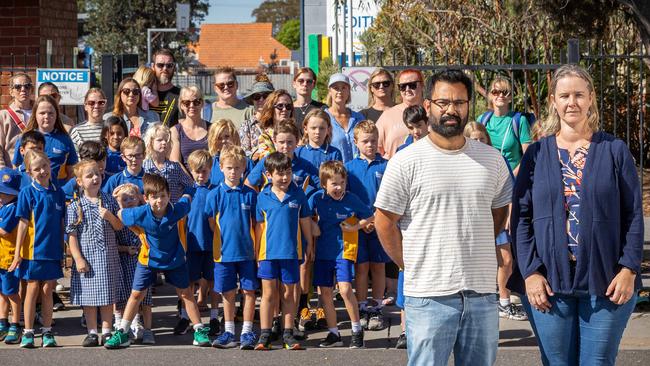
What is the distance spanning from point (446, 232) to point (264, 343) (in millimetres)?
3246

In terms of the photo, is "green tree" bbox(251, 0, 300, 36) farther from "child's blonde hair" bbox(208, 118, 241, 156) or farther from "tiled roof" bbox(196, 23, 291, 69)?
"child's blonde hair" bbox(208, 118, 241, 156)

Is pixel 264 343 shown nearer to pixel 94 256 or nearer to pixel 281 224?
pixel 281 224

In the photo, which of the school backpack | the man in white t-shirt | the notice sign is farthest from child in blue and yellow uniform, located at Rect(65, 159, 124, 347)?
the man in white t-shirt

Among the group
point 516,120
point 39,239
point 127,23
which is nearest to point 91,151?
point 39,239

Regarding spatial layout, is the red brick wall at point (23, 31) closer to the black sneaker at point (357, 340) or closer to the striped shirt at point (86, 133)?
the striped shirt at point (86, 133)

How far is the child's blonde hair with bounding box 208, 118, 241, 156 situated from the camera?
8.16m

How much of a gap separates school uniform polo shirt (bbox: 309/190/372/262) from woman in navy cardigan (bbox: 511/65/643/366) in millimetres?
3184

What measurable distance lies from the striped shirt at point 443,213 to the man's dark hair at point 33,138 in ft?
14.1

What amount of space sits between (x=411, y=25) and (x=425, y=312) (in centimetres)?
1462

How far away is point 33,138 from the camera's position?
813cm

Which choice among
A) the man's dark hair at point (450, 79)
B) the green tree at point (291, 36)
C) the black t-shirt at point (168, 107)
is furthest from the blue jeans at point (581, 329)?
the green tree at point (291, 36)

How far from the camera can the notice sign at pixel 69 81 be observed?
428 inches

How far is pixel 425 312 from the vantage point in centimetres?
454

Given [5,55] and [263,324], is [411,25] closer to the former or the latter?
[5,55]
